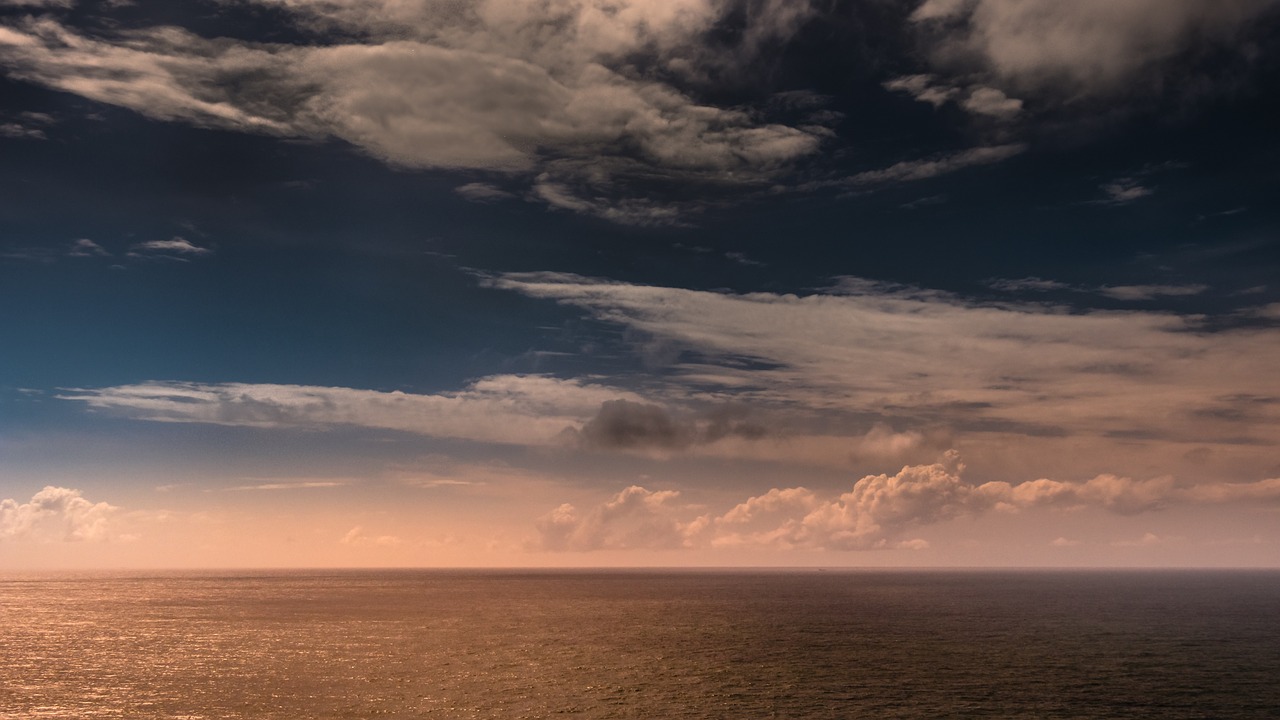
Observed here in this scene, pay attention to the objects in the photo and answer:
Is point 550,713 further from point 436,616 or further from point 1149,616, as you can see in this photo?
point 1149,616

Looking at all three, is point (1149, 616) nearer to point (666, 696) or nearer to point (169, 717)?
point (666, 696)

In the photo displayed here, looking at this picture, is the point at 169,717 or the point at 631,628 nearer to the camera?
the point at 169,717

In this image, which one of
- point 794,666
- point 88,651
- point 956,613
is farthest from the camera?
point 956,613

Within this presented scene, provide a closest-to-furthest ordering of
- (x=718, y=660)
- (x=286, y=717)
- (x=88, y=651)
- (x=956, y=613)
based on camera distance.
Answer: (x=286, y=717), (x=718, y=660), (x=88, y=651), (x=956, y=613)

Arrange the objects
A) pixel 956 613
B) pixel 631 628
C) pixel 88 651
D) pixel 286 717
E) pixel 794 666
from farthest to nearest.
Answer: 1. pixel 956 613
2. pixel 631 628
3. pixel 88 651
4. pixel 794 666
5. pixel 286 717

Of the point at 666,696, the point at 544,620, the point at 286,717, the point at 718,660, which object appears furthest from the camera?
the point at 544,620

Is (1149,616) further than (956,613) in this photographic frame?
No

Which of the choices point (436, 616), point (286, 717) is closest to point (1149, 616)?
point (436, 616)

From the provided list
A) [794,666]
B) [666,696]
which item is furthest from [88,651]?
[794,666]
